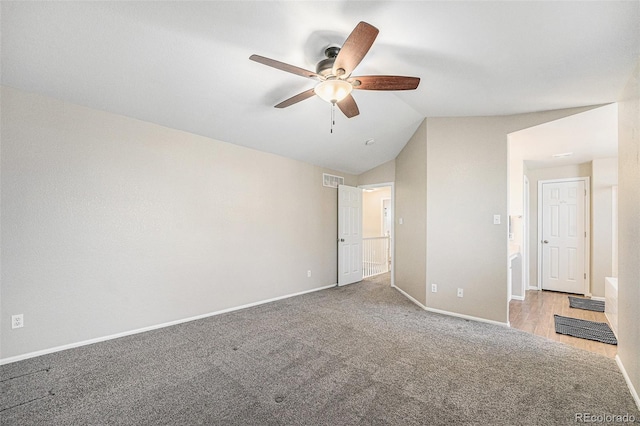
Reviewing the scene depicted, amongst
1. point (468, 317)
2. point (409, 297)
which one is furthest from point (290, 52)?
point (409, 297)

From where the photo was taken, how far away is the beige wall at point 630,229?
2.03m

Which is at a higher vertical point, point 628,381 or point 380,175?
point 380,175

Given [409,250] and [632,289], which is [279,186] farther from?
[632,289]

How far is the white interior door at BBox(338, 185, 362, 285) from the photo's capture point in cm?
564

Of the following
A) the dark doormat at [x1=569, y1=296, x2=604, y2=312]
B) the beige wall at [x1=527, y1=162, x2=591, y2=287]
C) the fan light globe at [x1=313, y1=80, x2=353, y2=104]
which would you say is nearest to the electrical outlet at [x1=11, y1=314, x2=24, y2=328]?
the fan light globe at [x1=313, y1=80, x2=353, y2=104]

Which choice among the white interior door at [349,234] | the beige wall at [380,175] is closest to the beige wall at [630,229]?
the beige wall at [380,175]

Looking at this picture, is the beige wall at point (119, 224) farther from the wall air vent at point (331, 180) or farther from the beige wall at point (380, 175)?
the beige wall at point (380, 175)

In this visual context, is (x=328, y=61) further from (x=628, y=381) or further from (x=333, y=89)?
(x=628, y=381)

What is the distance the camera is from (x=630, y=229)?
2.16 m

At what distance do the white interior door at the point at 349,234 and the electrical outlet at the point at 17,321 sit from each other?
14.5 feet

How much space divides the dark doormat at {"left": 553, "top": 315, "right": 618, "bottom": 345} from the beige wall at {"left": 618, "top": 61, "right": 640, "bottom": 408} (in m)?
0.72

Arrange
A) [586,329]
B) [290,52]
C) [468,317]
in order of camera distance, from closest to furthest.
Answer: [290,52]
[586,329]
[468,317]

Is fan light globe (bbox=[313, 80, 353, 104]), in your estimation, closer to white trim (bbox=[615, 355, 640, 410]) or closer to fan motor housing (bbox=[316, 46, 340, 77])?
fan motor housing (bbox=[316, 46, 340, 77])

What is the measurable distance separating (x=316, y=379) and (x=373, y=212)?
23.3 ft
